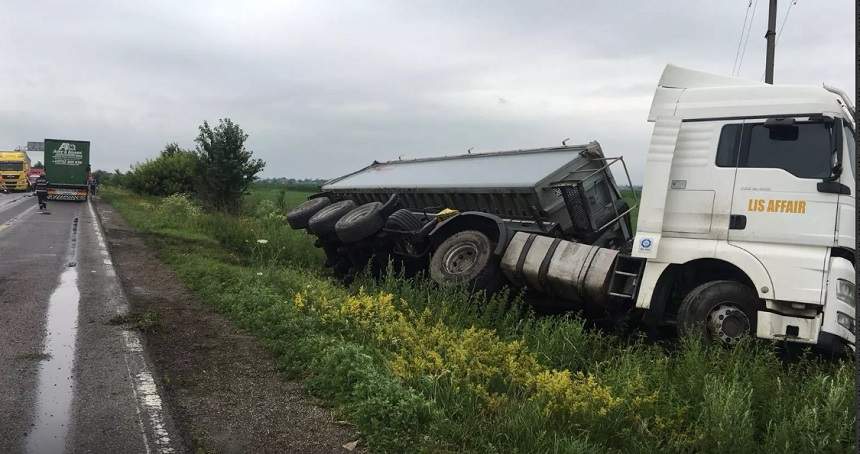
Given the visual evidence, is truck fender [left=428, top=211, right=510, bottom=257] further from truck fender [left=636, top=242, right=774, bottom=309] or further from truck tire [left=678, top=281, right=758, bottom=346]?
truck tire [left=678, top=281, right=758, bottom=346]

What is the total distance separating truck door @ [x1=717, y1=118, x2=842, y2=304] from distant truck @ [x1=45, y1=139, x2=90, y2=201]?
34.6m

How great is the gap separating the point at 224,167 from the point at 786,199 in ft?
65.7

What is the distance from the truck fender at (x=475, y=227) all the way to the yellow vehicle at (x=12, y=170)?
49158mm

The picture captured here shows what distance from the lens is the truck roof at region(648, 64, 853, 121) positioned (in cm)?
591

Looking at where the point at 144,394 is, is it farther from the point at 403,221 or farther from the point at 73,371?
the point at 403,221

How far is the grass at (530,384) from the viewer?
386 cm

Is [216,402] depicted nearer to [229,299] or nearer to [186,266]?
[229,299]

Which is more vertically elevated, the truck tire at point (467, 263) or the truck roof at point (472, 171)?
the truck roof at point (472, 171)

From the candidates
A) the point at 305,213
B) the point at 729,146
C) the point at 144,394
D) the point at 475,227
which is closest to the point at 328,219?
the point at 305,213

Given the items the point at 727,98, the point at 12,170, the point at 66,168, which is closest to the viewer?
the point at 727,98

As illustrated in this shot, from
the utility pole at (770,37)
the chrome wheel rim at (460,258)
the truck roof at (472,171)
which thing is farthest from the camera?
the utility pole at (770,37)

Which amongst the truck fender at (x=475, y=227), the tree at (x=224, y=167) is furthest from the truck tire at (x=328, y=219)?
the tree at (x=224, y=167)

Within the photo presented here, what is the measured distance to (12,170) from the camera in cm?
4709

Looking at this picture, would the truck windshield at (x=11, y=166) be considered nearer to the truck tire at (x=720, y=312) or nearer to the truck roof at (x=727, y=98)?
the truck roof at (x=727, y=98)
